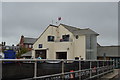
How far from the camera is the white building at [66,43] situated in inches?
1583

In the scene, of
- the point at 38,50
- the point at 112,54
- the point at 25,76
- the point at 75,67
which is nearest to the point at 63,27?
the point at 38,50

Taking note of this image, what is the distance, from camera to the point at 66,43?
41.1 m

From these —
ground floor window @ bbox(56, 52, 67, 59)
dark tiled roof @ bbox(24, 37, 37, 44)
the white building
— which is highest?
dark tiled roof @ bbox(24, 37, 37, 44)

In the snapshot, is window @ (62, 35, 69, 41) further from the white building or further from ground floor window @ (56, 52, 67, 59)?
ground floor window @ (56, 52, 67, 59)

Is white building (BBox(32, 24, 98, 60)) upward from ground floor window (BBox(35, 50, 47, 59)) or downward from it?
upward

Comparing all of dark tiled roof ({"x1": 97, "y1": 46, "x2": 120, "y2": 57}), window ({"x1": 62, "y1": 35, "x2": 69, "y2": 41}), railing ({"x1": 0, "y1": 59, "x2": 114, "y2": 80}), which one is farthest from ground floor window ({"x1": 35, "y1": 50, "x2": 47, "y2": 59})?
railing ({"x1": 0, "y1": 59, "x2": 114, "y2": 80})

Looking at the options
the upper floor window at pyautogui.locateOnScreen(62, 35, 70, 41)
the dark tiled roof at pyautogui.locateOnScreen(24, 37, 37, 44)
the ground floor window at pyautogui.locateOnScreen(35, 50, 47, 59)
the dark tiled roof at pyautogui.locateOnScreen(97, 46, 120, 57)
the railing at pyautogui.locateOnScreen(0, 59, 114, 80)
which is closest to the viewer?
the railing at pyautogui.locateOnScreen(0, 59, 114, 80)

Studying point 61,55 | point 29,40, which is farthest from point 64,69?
point 29,40

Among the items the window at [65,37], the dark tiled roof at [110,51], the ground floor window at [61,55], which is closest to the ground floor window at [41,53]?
the ground floor window at [61,55]

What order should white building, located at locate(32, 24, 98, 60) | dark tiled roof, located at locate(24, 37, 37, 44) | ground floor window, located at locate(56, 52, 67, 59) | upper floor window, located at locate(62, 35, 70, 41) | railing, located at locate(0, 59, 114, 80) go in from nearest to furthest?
1. railing, located at locate(0, 59, 114, 80)
2. white building, located at locate(32, 24, 98, 60)
3. upper floor window, located at locate(62, 35, 70, 41)
4. ground floor window, located at locate(56, 52, 67, 59)
5. dark tiled roof, located at locate(24, 37, 37, 44)

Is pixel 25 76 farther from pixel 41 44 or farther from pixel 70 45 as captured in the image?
pixel 41 44

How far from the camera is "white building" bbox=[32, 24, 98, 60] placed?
1583 inches

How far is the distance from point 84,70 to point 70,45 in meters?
29.9

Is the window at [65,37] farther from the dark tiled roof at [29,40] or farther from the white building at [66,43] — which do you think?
the dark tiled roof at [29,40]
